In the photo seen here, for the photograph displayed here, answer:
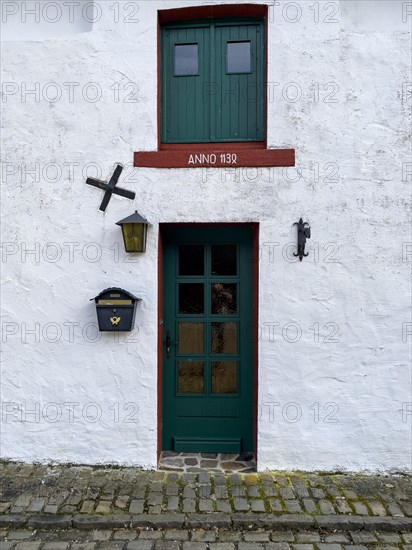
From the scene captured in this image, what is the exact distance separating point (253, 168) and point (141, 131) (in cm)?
117

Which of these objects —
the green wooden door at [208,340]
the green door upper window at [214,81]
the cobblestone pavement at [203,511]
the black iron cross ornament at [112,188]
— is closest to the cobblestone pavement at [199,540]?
the cobblestone pavement at [203,511]

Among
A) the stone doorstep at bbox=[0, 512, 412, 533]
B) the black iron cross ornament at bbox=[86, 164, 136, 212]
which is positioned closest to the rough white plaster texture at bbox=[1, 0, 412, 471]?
the black iron cross ornament at bbox=[86, 164, 136, 212]

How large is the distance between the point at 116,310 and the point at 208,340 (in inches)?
40.5

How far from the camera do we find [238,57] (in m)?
4.45

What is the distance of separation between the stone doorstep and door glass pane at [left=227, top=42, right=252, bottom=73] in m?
4.19

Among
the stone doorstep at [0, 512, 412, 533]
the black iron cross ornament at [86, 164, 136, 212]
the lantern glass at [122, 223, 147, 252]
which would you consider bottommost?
the stone doorstep at [0, 512, 412, 533]

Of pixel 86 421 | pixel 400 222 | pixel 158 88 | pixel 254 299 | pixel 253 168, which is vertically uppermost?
pixel 158 88

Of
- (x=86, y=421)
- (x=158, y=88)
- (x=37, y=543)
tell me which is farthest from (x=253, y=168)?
(x=37, y=543)

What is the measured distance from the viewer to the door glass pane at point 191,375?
15.0 feet

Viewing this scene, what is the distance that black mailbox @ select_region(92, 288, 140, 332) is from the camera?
414 centimetres

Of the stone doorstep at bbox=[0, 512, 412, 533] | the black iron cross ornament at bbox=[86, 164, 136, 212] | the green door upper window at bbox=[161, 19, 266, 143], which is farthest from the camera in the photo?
the green door upper window at bbox=[161, 19, 266, 143]

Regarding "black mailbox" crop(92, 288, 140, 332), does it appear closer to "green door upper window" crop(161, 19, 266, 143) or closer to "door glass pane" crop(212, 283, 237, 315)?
"door glass pane" crop(212, 283, 237, 315)

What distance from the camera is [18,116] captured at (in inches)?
173

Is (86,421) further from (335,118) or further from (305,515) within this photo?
(335,118)
